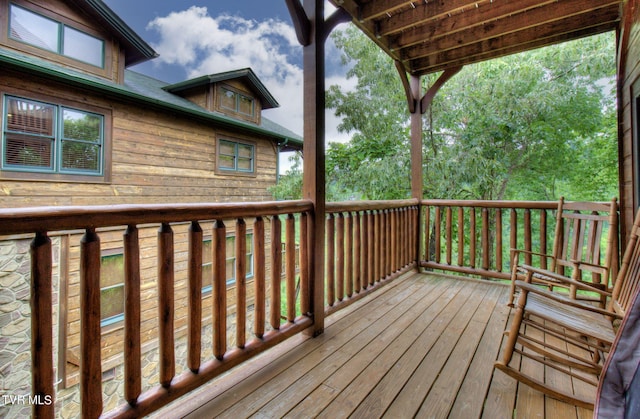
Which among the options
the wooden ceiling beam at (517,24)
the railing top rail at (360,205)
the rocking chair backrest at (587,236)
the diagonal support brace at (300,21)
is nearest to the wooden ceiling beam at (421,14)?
the wooden ceiling beam at (517,24)

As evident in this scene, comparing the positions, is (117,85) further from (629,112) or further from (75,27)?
(629,112)

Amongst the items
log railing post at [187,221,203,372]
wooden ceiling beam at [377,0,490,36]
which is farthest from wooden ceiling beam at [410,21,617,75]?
log railing post at [187,221,203,372]

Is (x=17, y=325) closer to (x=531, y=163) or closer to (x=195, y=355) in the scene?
(x=195, y=355)

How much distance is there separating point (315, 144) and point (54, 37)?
5010 mm

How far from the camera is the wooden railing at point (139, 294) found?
0.90 metres

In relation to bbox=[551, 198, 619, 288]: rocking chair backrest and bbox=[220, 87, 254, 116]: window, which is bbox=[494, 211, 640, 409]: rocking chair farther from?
bbox=[220, 87, 254, 116]: window

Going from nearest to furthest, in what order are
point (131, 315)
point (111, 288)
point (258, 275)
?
point (131, 315), point (258, 275), point (111, 288)

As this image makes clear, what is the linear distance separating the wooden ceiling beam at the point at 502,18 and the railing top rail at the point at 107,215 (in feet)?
8.37

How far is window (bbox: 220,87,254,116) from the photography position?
682 cm

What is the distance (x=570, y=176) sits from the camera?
20.2 feet

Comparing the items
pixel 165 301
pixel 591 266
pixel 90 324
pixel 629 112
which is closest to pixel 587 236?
pixel 591 266

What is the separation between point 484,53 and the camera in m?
3.19

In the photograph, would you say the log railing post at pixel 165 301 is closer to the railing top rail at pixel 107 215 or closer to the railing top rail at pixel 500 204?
the railing top rail at pixel 107 215

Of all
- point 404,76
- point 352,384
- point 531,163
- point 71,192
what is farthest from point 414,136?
point 71,192
